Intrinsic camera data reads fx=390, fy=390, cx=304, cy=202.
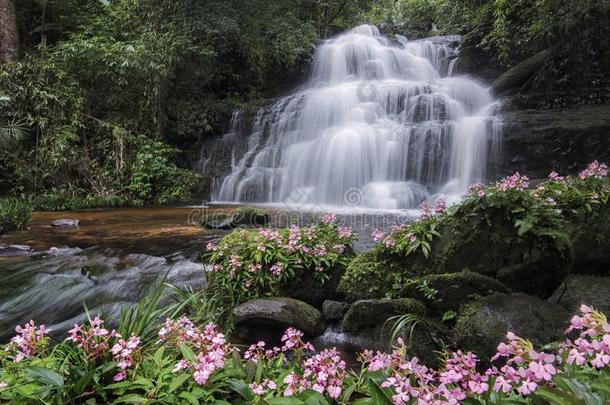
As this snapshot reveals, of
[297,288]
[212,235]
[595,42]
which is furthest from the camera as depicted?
[595,42]

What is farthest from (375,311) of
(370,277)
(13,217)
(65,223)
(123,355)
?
(13,217)

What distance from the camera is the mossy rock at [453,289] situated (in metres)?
3.40

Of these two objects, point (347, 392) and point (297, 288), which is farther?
point (297, 288)

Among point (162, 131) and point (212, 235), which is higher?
point (162, 131)

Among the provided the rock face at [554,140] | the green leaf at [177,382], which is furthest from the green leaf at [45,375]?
the rock face at [554,140]

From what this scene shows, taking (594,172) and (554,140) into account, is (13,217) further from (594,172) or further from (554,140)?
(554,140)

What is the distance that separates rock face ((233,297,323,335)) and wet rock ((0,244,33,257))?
451 centimetres

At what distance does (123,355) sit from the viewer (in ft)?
5.79

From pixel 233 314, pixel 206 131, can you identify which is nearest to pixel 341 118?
pixel 206 131

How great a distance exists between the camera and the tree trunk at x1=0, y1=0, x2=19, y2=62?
1336 cm

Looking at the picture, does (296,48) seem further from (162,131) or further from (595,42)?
(595,42)

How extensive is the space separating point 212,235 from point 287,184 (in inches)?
226

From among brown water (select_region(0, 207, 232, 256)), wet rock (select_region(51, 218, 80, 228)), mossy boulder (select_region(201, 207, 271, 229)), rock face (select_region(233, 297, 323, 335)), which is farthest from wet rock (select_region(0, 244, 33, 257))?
rock face (select_region(233, 297, 323, 335))

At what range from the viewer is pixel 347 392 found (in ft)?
5.90
